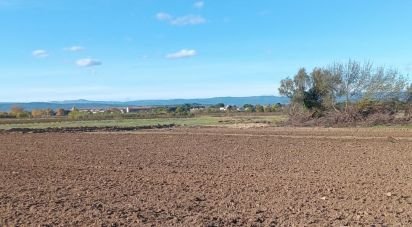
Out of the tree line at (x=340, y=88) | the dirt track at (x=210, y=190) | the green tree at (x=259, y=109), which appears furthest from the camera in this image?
the green tree at (x=259, y=109)

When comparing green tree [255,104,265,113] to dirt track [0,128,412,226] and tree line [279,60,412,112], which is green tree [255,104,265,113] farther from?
dirt track [0,128,412,226]

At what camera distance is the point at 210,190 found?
14.5 metres

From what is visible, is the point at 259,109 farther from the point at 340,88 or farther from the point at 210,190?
the point at 210,190

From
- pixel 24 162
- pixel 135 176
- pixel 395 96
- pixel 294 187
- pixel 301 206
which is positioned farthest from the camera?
pixel 395 96

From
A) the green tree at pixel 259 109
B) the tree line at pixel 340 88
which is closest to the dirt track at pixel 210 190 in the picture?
the tree line at pixel 340 88

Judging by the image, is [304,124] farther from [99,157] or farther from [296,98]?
[99,157]

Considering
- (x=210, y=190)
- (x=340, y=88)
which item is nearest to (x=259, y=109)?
(x=340, y=88)

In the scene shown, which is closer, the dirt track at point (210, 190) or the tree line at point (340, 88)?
the dirt track at point (210, 190)

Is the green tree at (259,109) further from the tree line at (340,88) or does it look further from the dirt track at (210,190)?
the dirt track at (210,190)

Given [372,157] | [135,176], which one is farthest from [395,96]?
[135,176]

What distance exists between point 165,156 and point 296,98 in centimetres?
4735

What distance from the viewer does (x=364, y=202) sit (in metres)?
12.3

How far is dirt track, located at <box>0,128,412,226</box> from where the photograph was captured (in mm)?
10766

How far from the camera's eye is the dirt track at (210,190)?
424 inches
